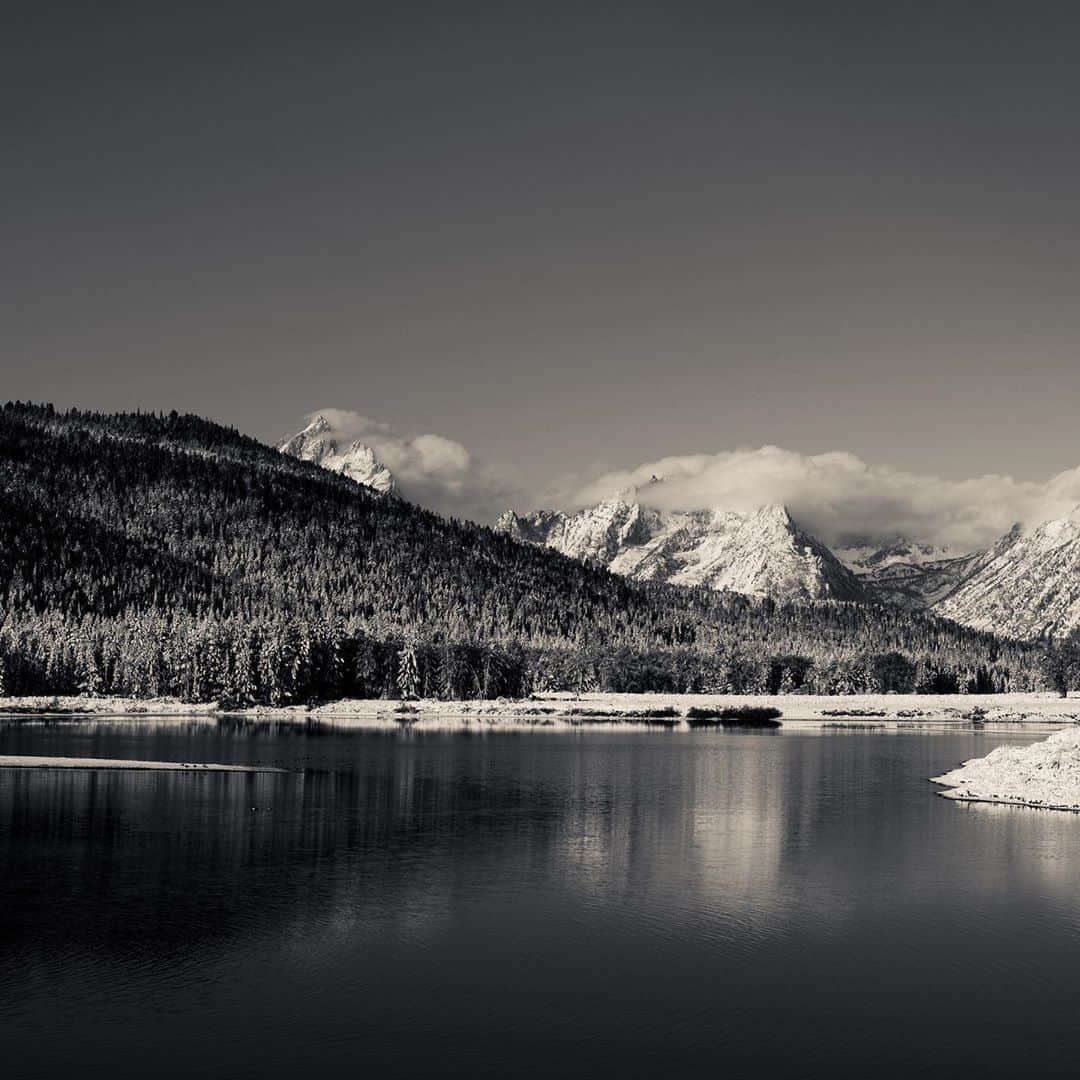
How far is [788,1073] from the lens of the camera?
27.7m

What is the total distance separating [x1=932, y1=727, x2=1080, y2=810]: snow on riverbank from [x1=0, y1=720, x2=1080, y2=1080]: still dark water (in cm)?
400

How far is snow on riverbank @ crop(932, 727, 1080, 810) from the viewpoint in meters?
71.8

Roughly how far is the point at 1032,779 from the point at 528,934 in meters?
46.4

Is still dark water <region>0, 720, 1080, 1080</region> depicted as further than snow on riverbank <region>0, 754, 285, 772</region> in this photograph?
No

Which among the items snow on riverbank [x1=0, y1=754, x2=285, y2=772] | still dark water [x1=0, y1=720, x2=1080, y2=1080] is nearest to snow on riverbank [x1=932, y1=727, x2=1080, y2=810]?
still dark water [x1=0, y1=720, x2=1080, y2=1080]

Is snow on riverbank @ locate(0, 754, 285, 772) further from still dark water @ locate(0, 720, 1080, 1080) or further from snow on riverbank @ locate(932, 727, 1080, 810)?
snow on riverbank @ locate(932, 727, 1080, 810)

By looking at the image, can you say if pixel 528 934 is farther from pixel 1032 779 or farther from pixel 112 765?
pixel 112 765

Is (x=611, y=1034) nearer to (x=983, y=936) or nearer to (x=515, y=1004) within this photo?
(x=515, y=1004)

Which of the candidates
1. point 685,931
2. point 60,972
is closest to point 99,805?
point 60,972

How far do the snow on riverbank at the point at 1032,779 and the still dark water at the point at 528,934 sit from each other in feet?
13.1

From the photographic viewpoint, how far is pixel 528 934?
39500 mm

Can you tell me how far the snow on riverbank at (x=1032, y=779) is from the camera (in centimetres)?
7175

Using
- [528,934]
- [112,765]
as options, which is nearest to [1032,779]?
[528,934]

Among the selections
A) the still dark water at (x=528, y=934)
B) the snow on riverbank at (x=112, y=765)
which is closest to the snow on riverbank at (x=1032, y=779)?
the still dark water at (x=528, y=934)
